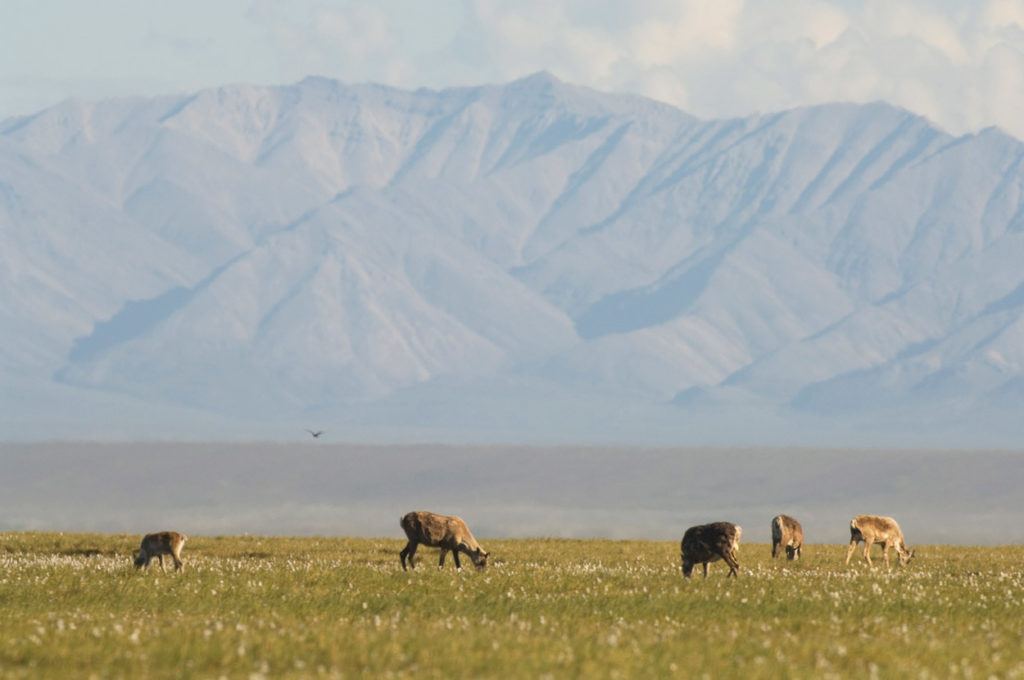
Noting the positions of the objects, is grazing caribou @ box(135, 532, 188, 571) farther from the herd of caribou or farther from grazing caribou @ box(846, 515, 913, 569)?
grazing caribou @ box(846, 515, 913, 569)

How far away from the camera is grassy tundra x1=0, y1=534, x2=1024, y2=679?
1789cm

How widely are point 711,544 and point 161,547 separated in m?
11.9

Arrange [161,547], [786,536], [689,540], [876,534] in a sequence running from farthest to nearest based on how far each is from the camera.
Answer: [786,536], [876,534], [161,547], [689,540]

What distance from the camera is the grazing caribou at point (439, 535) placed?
34375 millimetres

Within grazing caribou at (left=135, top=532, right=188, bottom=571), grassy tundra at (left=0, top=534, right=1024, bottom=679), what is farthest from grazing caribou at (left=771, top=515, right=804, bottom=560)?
grazing caribou at (left=135, top=532, right=188, bottom=571)

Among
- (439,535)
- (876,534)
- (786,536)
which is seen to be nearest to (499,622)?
(439,535)

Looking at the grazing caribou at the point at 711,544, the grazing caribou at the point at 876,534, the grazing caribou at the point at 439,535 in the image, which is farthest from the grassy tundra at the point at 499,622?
the grazing caribou at the point at 876,534

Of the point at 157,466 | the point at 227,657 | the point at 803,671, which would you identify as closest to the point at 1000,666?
the point at 803,671

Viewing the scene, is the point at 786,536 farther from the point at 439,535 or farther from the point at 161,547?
the point at 161,547

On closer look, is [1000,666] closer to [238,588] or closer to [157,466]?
[238,588]

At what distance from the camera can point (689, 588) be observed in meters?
27.7

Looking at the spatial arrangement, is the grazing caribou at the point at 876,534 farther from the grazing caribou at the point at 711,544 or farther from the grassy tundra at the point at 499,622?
the grazing caribou at the point at 711,544

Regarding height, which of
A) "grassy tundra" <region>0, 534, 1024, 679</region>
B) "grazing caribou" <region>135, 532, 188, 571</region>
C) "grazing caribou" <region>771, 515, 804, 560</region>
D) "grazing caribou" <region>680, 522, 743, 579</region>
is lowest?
"grassy tundra" <region>0, 534, 1024, 679</region>

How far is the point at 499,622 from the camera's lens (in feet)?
73.8
